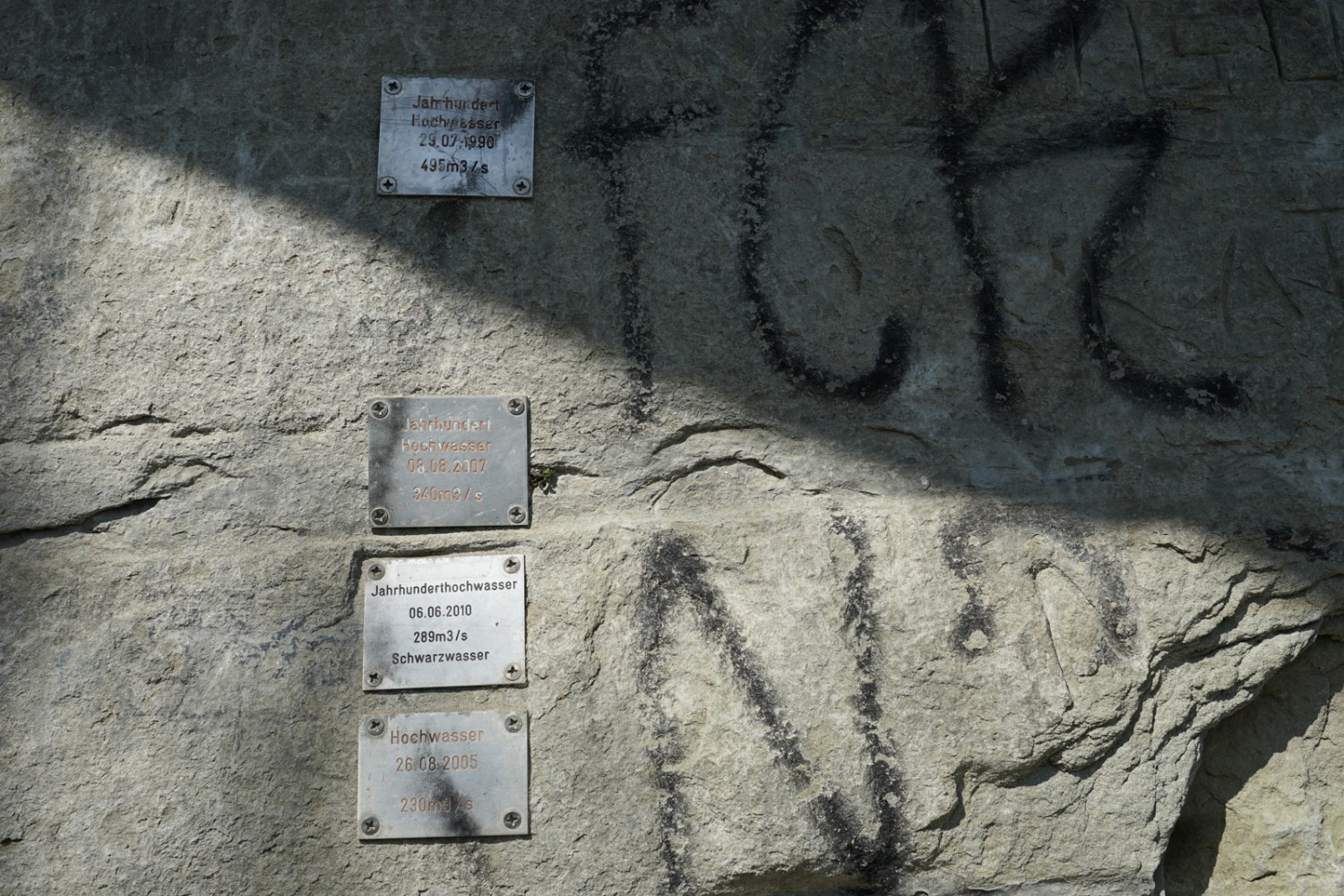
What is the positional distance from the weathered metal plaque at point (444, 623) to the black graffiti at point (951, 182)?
0.35 meters

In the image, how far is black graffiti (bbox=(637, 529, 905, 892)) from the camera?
1.52 meters

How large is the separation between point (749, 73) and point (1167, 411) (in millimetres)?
872

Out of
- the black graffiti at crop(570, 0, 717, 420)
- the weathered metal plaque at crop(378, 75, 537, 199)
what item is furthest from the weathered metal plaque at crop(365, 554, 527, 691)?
the weathered metal plaque at crop(378, 75, 537, 199)

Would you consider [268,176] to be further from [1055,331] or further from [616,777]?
[1055,331]

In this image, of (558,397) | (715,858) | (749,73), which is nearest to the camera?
(715,858)

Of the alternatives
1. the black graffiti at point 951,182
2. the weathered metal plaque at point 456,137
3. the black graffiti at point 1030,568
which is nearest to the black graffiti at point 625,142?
the black graffiti at point 951,182

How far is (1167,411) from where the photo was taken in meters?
1.65

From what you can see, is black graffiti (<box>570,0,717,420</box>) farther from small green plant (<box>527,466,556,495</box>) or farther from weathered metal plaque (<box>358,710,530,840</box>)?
weathered metal plaque (<box>358,710,530,840</box>)

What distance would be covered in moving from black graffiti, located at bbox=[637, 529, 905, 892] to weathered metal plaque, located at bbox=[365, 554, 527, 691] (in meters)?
0.20

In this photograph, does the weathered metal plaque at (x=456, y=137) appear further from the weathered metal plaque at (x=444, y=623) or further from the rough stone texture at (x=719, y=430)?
the weathered metal plaque at (x=444, y=623)

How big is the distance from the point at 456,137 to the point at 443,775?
1.00 meters

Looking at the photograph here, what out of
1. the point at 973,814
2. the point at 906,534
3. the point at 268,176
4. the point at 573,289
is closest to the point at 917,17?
the point at 573,289

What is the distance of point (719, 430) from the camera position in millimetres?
1653

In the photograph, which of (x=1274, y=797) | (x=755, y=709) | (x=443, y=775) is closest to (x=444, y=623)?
(x=443, y=775)
